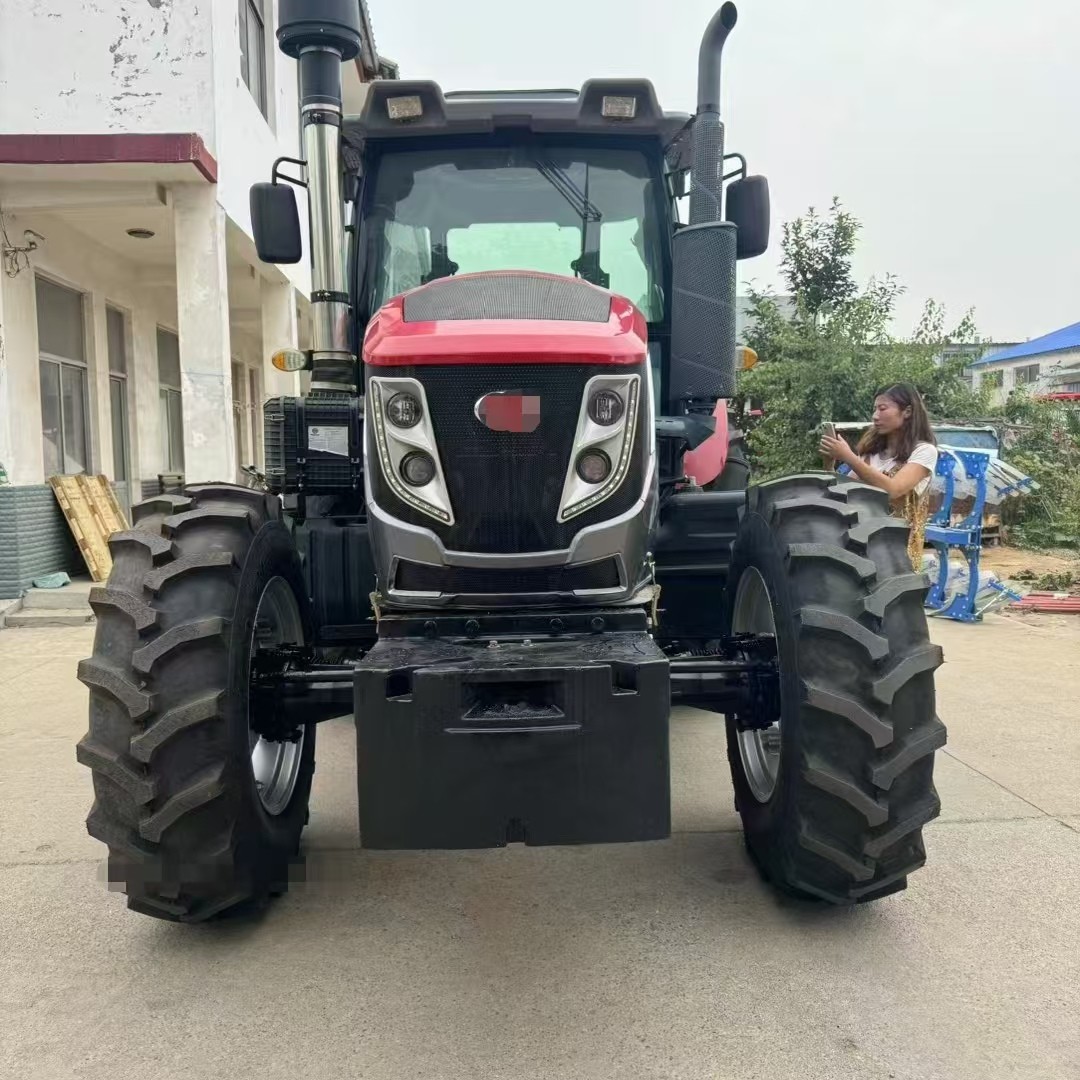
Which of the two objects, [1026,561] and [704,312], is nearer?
[704,312]

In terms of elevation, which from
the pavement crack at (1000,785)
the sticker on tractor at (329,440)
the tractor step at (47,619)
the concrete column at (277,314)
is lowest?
the pavement crack at (1000,785)

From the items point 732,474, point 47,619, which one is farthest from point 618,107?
point 47,619

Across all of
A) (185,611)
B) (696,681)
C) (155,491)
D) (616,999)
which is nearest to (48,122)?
(155,491)

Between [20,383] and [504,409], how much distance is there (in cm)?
780

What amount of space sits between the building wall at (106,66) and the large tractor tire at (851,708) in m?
8.19

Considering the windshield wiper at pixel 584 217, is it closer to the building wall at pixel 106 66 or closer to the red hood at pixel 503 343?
the red hood at pixel 503 343

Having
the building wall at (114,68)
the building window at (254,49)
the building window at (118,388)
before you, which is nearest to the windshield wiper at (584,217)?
the building wall at (114,68)

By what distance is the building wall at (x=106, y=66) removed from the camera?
8617 mm

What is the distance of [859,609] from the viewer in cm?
272

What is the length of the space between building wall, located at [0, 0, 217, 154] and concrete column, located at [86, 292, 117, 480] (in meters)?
2.83

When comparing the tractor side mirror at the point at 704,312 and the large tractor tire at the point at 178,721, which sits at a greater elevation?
the tractor side mirror at the point at 704,312

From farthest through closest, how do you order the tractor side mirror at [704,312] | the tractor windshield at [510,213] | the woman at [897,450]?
the woman at [897,450], the tractor windshield at [510,213], the tractor side mirror at [704,312]

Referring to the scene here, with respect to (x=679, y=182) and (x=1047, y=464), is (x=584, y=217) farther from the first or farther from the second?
(x=1047, y=464)

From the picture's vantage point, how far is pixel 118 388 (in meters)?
12.3
